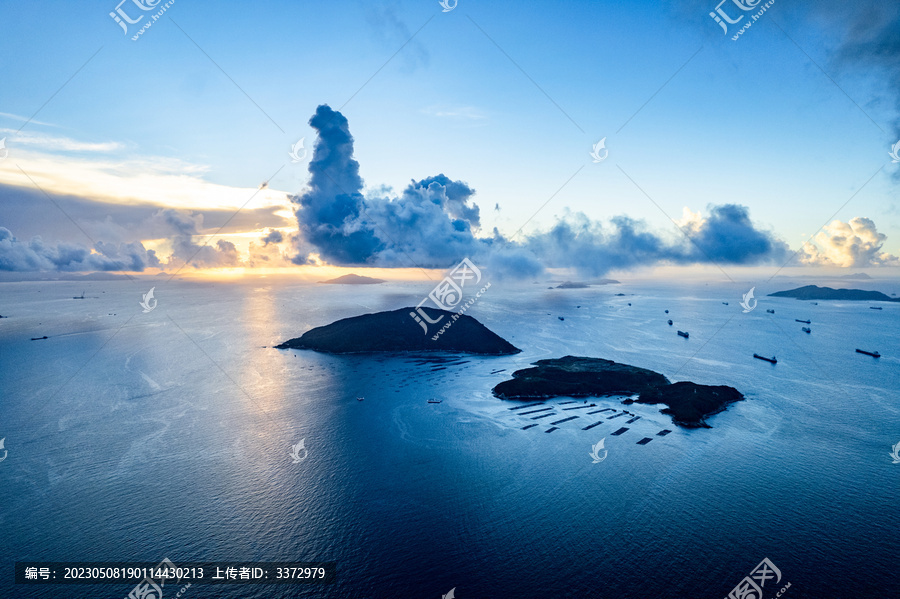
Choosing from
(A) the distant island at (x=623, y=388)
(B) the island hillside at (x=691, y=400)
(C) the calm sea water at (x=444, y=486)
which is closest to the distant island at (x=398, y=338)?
(C) the calm sea water at (x=444, y=486)

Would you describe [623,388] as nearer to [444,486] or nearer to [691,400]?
[691,400]

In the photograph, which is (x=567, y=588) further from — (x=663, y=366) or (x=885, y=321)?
(x=885, y=321)

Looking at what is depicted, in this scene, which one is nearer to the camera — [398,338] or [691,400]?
[691,400]

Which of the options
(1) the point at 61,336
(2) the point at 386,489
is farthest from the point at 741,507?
(1) the point at 61,336

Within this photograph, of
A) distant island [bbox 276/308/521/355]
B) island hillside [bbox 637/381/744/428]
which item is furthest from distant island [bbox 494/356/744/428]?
distant island [bbox 276/308/521/355]

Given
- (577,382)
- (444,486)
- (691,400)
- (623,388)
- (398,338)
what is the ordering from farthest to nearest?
(398,338) < (577,382) < (623,388) < (691,400) < (444,486)

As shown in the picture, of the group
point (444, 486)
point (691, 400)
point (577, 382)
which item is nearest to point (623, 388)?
point (577, 382)

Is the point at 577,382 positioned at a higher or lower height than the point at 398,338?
lower
